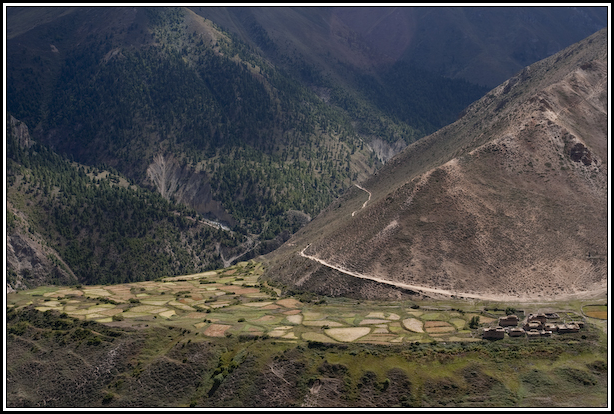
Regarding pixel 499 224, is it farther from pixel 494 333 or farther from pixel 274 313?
pixel 274 313

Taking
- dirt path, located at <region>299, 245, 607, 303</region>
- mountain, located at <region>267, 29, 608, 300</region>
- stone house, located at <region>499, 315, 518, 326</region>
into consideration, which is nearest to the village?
stone house, located at <region>499, 315, 518, 326</region>

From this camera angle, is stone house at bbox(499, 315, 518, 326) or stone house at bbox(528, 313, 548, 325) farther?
stone house at bbox(499, 315, 518, 326)

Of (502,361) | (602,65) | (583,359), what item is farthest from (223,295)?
(602,65)

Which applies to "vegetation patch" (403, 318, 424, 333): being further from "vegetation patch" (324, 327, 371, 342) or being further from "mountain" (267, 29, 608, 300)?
"mountain" (267, 29, 608, 300)

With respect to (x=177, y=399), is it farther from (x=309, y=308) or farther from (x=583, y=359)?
(x=583, y=359)

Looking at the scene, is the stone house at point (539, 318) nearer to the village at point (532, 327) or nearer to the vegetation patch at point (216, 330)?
the village at point (532, 327)
